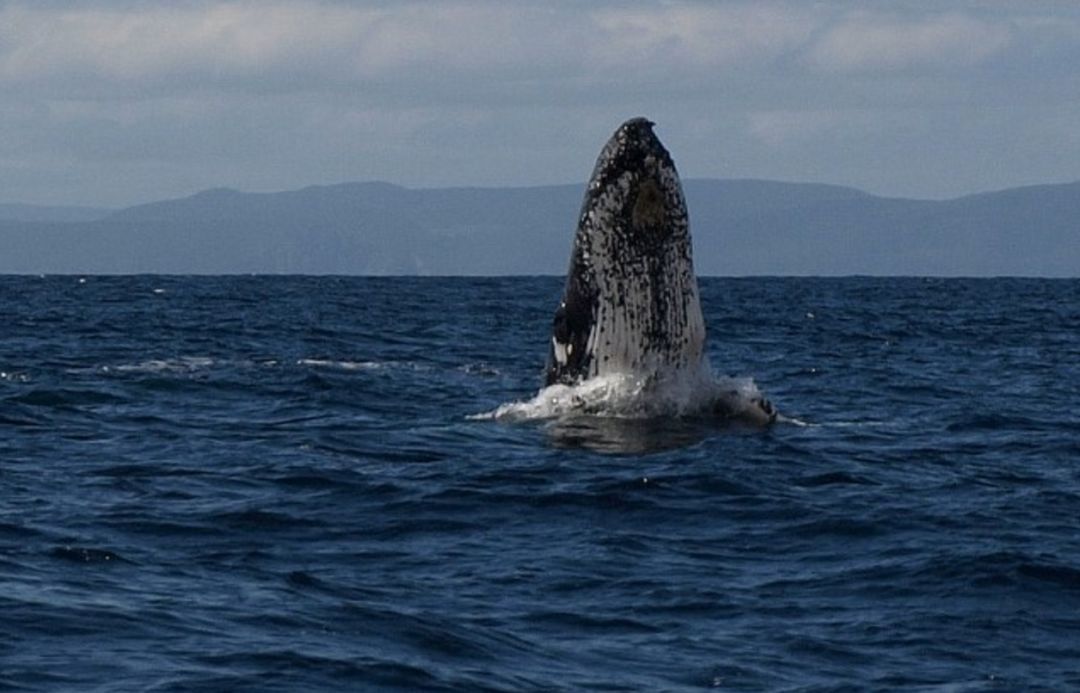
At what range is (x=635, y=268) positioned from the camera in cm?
1992

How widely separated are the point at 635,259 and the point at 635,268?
3.0 inches

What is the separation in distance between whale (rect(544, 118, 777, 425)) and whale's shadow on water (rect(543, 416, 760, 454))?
1.32ft

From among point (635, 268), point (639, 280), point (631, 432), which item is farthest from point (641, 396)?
point (635, 268)

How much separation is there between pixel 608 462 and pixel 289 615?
5.91 metres

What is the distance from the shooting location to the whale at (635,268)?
19766 mm

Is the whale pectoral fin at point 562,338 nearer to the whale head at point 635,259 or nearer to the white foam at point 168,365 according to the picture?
the whale head at point 635,259

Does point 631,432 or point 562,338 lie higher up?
point 562,338

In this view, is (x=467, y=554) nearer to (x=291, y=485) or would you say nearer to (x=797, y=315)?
(x=291, y=485)

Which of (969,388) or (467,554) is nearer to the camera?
(467,554)

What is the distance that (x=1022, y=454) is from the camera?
68.5 ft

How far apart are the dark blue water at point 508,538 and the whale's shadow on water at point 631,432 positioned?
0.16 feet

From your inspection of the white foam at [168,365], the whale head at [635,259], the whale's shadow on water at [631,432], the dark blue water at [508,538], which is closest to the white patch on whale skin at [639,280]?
the whale head at [635,259]

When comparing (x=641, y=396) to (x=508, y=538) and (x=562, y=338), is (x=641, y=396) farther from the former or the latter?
(x=508, y=538)

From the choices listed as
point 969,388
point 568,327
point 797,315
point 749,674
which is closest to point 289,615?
point 749,674
